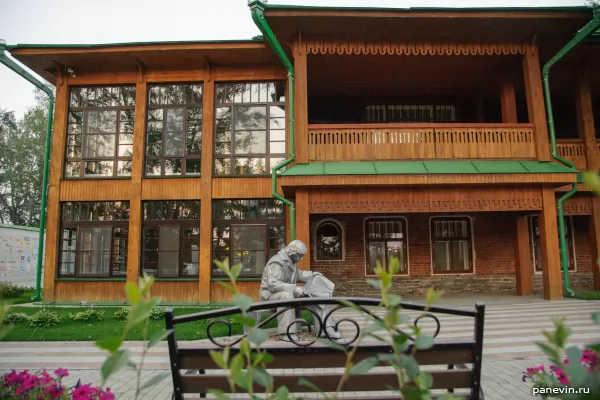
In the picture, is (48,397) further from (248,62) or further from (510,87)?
(510,87)

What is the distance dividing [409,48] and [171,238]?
837cm

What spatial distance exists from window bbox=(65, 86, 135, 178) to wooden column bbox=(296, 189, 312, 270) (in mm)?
6085

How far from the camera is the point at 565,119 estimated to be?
14.2 meters

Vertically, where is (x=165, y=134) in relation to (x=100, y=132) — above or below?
below

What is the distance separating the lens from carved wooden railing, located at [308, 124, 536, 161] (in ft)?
32.0

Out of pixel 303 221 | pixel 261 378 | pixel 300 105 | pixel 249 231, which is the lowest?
pixel 261 378

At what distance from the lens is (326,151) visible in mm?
9727

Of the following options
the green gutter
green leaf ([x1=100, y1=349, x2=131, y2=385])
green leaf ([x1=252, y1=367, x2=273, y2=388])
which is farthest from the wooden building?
green leaf ([x1=100, y1=349, x2=131, y2=385])

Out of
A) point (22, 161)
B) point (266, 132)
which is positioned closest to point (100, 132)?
point (266, 132)

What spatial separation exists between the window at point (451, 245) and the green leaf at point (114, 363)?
12.7 meters

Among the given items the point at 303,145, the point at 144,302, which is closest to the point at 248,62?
Result: the point at 303,145

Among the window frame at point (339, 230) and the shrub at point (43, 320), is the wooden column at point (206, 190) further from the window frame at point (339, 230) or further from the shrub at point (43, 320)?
the shrub at point (43, 320)

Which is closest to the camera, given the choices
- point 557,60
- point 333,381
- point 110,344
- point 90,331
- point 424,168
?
point 110,344

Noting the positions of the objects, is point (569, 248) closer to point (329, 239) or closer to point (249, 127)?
point (329, 239)
